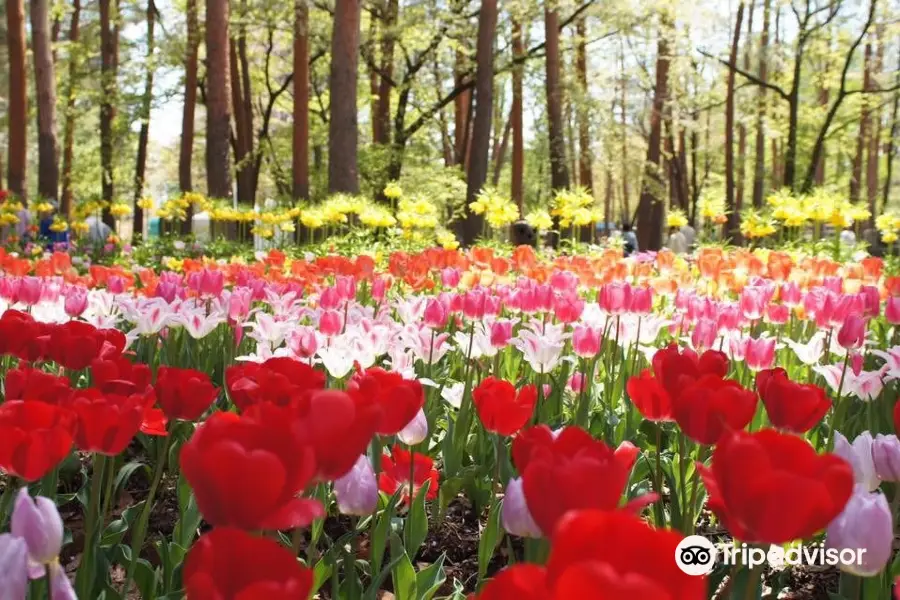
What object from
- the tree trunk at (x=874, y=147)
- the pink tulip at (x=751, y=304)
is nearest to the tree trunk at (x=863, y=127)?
the tree trunk at (x=874, y=147)

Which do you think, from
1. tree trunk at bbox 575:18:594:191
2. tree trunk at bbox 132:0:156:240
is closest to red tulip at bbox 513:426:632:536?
tree trunk at bbox 132:0:156:240

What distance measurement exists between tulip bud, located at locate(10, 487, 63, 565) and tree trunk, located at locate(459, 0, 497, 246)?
12.2 metres

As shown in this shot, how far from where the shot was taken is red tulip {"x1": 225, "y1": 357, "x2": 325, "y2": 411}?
1.14 metres

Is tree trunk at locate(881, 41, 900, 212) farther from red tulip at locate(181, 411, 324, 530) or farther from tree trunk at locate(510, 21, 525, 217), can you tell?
red tulip at locate(181, 411, 324, 530)

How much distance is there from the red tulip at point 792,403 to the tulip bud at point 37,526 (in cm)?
105

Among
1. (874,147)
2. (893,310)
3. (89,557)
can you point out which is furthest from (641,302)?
(874,147)

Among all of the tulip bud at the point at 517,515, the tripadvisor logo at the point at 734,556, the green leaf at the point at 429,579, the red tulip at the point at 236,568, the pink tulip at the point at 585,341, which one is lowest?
the green leaf at the point at 429,579

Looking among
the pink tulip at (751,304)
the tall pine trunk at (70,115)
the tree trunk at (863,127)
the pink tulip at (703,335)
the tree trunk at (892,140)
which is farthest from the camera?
the tree trunk at (863,127)

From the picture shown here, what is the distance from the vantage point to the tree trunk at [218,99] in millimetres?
12352

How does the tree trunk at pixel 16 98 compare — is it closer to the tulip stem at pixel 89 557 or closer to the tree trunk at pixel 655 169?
the tree trunk at pixel 655 169

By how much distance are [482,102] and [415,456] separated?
1210cm

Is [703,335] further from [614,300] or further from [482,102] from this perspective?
[482,102]

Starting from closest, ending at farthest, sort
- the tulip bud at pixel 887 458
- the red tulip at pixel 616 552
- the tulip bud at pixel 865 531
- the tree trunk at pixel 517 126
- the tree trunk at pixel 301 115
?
the red tulip at pixel 616 552 < the tulip bud at pixel 865 531 < the tulip bud at pixel 887 458 < the tree trunk at pixel 301 115 < the tree trunk at pixel 517 126

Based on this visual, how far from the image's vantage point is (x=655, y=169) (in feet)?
58.6
